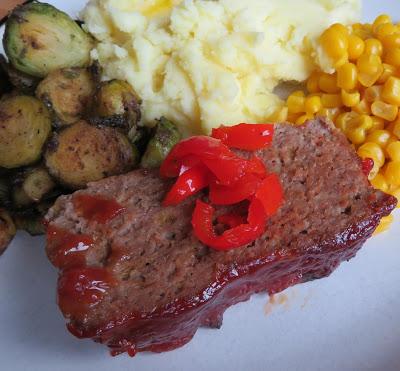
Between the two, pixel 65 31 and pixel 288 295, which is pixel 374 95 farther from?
pixel 65 31

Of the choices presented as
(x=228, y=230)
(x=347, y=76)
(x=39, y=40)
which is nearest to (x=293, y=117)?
(x=347, y=76)

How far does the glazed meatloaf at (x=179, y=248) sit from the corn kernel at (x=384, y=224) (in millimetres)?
537

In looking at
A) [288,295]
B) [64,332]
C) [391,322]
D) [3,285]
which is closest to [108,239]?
[64,332]

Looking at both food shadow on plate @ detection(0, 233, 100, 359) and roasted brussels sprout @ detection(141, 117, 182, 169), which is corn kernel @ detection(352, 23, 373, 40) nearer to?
roasted brussels sprout @ detection(141, 117, 182, 169)

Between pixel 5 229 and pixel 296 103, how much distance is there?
8.65 ft

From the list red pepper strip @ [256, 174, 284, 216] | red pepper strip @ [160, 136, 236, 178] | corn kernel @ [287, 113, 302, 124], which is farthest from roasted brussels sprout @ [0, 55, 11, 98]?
corn kernel @ [287, 113, 302, 124]

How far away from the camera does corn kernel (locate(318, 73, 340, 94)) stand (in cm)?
452

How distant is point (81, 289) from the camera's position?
307cm

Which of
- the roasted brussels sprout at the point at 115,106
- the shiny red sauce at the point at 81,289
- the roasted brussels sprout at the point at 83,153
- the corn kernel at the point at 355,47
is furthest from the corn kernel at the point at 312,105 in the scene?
the shiny red sauce at the point at 81,289

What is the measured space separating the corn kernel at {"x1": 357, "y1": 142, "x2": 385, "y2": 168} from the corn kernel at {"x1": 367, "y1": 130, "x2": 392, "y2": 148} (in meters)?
0.04

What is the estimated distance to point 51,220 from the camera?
3531 mm

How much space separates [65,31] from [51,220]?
162cm

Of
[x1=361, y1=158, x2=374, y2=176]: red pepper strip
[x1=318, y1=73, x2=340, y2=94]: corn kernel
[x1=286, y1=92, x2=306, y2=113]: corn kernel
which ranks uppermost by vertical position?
[x1=318, y1=73, x2=340, y2=94]: corn kernel

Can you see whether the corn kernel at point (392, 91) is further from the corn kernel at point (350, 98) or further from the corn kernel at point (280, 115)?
the corn kernel at point (280, 115)
